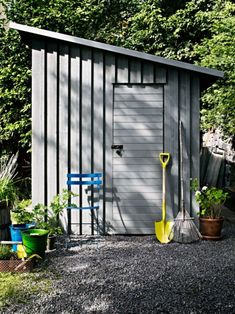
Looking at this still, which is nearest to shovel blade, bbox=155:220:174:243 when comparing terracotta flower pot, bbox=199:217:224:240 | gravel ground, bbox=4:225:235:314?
gravel ground, bbox=4:225:235:314

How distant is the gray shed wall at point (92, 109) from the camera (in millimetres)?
5695

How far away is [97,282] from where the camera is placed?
12.1 ft

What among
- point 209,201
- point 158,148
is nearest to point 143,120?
point 158,148

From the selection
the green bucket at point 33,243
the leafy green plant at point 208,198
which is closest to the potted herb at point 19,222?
the green bucket at point 33,243

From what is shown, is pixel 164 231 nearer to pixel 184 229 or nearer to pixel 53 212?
pixel 184 229

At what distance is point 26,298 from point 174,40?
31.9ft

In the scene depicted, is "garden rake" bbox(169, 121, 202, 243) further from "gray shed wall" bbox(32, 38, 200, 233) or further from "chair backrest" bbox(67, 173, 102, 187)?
"chair backrest" bbox(67, 173, 102, 187)

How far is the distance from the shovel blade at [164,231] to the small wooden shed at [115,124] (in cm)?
29

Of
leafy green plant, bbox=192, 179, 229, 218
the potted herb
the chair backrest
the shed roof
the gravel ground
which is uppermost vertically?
the shed roof

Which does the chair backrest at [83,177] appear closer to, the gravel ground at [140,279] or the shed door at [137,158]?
the shed door at [137,158]

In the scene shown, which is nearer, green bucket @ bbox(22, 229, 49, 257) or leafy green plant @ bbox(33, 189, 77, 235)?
green bucket @ bbox(22, 229, 49, 257)

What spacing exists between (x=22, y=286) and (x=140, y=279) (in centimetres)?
113

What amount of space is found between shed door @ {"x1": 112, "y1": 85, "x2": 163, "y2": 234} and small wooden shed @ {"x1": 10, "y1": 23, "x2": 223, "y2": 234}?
0.05 ft

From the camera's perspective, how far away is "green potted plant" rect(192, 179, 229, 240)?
17.9 ft
